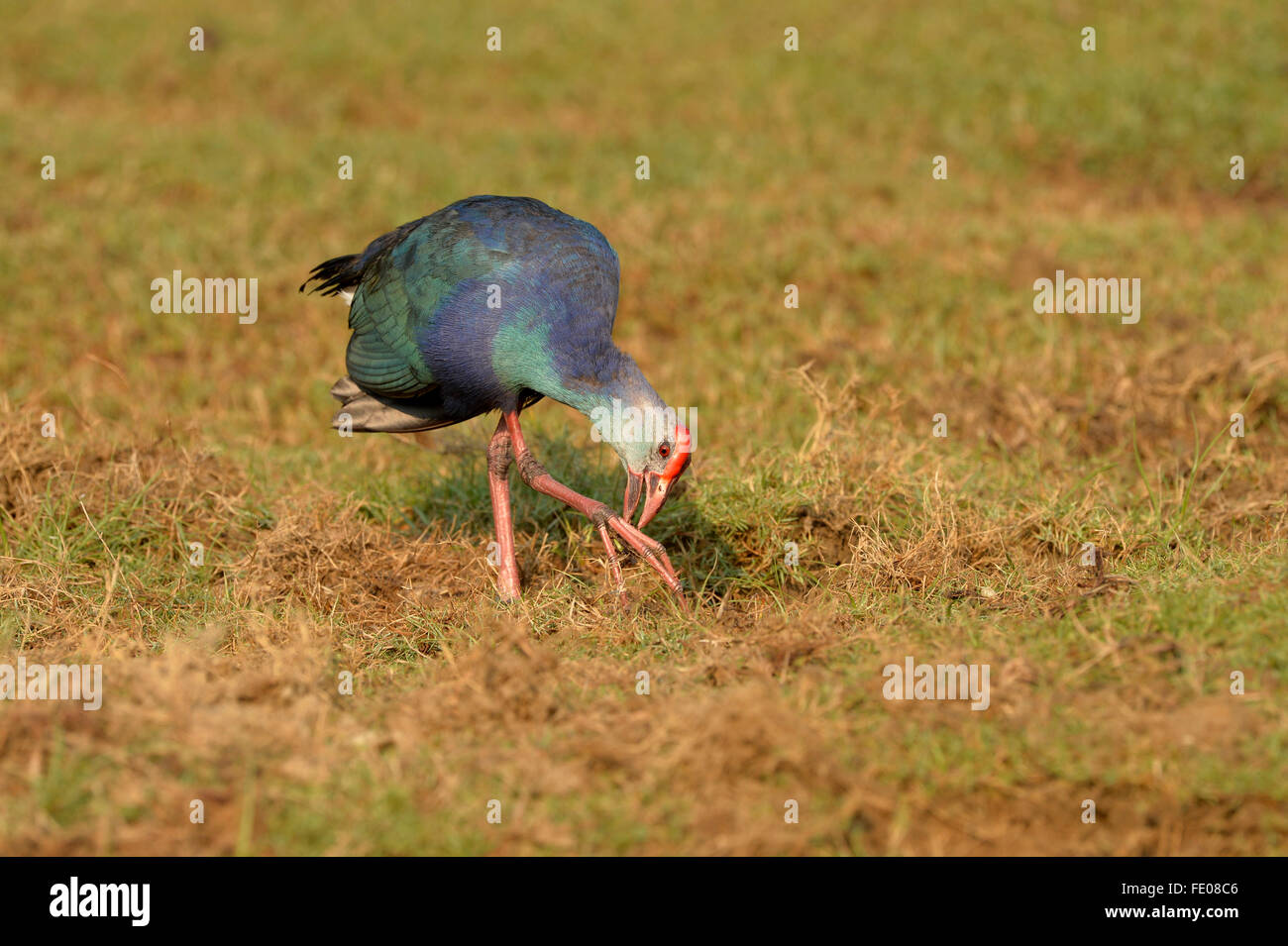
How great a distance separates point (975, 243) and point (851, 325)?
3.89 ft

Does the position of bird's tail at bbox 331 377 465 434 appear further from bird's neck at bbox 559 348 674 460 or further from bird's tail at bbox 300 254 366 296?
bird's neck at bbox 559 348 674 460

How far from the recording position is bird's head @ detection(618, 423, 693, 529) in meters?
3.82

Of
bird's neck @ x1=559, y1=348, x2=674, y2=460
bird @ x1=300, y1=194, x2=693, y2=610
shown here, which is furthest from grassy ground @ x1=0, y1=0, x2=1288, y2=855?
bird's neck @ x1=559, y1=348, x2=674, y2=460

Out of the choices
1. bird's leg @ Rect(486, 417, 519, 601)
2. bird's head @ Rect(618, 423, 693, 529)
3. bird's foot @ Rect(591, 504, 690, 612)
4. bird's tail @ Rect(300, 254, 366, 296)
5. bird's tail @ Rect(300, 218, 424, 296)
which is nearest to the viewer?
bird's head @ Rect(618, 423, 693, 529)

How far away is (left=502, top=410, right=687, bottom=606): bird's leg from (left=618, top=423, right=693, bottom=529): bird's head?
149mm

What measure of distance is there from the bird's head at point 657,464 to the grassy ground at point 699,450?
40 cm

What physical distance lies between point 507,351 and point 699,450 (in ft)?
4.92

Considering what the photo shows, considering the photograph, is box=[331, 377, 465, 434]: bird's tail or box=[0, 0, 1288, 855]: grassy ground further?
box=[331, 377, 465, 434]: bird's tail

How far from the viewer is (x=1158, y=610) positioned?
136 inches

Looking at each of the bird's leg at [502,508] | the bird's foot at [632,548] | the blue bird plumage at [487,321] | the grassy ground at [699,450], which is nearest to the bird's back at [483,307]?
the blue bird plumage at [487,321]

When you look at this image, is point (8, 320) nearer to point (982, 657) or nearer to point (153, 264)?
point (153, 264)

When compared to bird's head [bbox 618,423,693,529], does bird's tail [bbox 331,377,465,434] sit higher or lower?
higher

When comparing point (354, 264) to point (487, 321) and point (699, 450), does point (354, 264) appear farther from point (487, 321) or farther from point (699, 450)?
point (699, 450)

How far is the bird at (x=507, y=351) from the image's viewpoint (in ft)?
12.8
